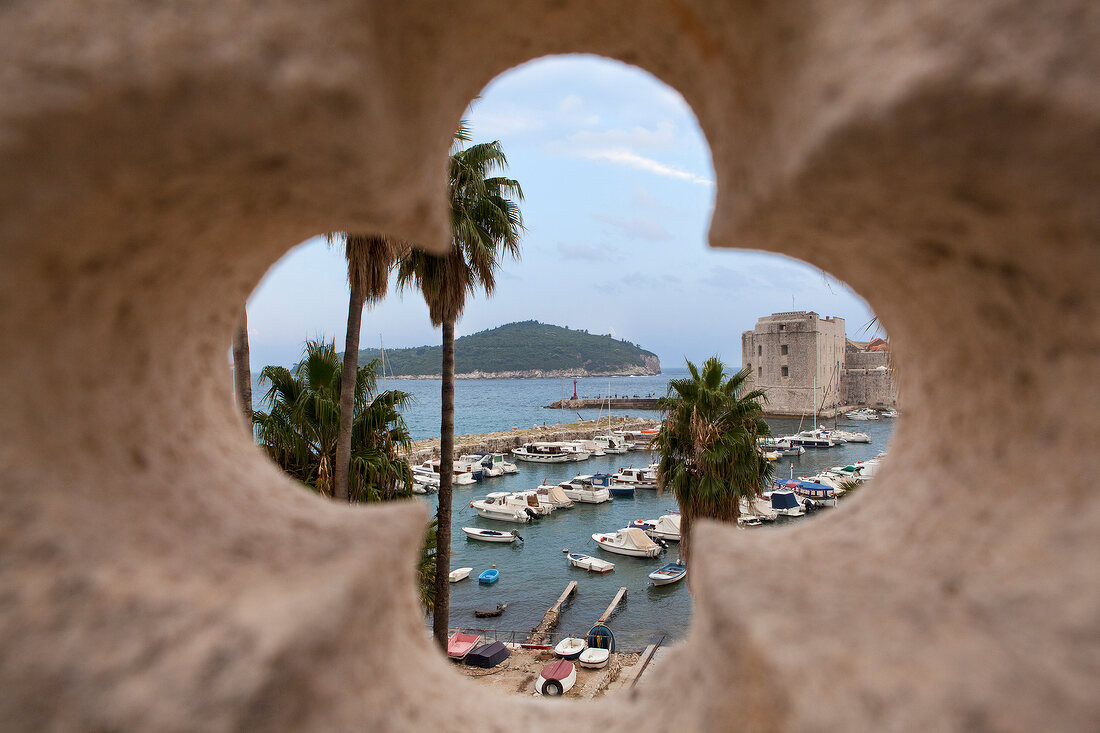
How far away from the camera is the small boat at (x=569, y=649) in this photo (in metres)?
16.0

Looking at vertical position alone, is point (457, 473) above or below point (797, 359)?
below

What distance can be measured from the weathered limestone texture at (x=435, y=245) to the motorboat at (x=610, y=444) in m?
49.7

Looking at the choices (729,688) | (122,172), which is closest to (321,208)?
(122,172)

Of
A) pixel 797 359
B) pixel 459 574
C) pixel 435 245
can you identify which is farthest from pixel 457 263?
pixel 797 359

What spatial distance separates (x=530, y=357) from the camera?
196375 mm

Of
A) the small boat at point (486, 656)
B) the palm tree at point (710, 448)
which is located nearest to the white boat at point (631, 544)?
the small boat at point (486, 656)

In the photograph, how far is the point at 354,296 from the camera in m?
9.84

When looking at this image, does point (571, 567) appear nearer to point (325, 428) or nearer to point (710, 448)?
point (710, 448)

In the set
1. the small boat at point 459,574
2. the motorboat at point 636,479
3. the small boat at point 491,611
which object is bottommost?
the small boat at point 491,611

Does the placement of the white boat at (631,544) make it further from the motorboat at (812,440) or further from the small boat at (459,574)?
the motorboat at (812,440)

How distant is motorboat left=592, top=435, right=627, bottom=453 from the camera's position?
170 ft

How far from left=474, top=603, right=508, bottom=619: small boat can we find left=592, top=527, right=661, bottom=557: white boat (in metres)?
6.24

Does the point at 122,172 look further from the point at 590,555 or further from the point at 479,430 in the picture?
the point at 479,430

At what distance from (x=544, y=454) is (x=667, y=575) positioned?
26.2 meters
